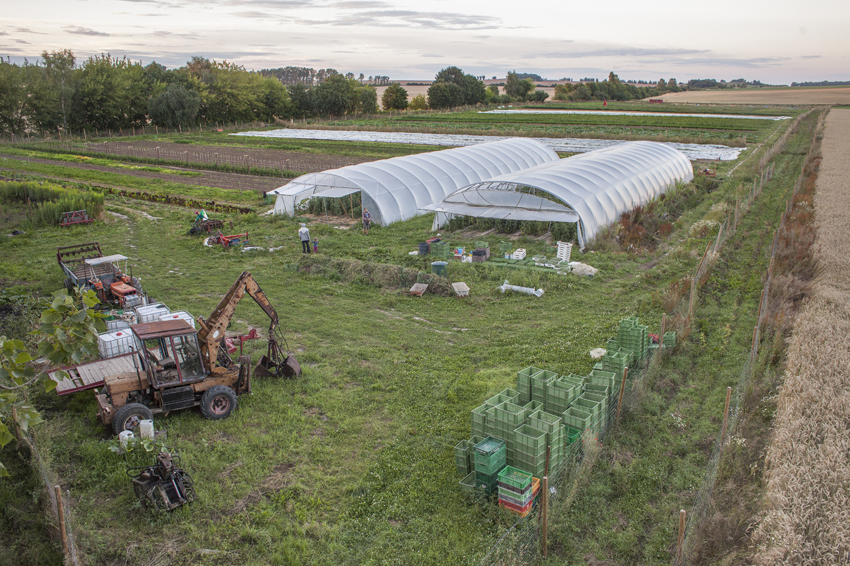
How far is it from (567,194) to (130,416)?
18.0 meters

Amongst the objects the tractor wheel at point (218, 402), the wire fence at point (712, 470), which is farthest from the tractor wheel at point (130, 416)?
the wire fence at point (712, 470)

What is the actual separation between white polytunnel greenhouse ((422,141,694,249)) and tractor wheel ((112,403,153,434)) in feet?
A: 53.4

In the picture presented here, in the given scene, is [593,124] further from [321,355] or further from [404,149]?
[321,355]

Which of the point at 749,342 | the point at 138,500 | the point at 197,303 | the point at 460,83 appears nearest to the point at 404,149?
the point at 197,303

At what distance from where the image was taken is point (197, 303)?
16.3m

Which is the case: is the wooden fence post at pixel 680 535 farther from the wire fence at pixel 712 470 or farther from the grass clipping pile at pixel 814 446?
the grass clipping pile at pixel 814 446

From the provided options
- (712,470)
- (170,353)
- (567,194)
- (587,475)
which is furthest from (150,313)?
(567,194)

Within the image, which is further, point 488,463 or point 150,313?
point 150,313

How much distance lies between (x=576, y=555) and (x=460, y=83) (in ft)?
389

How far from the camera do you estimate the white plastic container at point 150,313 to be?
44.1 feet

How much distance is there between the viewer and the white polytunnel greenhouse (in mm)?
22359

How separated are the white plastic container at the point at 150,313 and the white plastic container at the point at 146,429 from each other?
14.1 ft

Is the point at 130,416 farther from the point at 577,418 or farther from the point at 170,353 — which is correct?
the point at 577,418

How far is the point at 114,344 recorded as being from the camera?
12477mm
